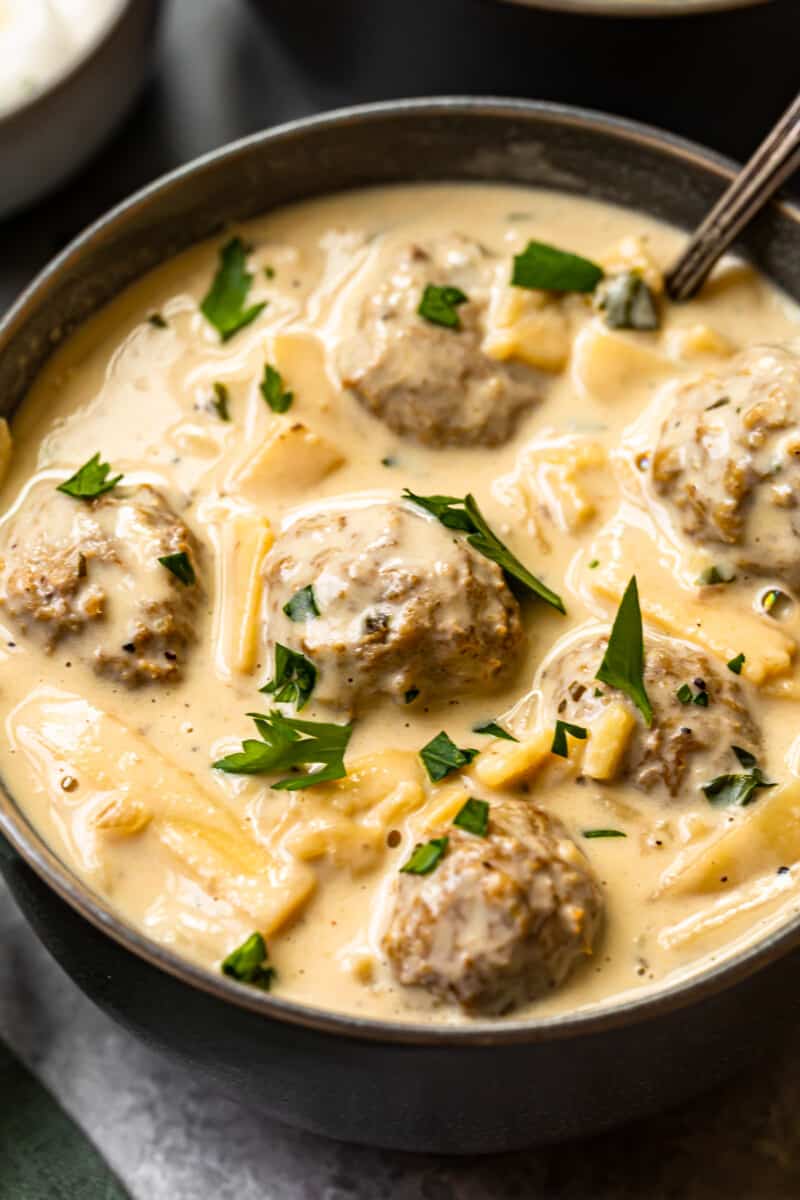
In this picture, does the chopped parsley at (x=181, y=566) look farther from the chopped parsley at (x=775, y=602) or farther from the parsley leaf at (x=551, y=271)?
the chopped parsley at (x=775, y=602)

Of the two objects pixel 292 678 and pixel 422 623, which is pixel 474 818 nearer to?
pixel 422 623

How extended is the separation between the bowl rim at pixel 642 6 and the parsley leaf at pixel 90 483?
1650 mm

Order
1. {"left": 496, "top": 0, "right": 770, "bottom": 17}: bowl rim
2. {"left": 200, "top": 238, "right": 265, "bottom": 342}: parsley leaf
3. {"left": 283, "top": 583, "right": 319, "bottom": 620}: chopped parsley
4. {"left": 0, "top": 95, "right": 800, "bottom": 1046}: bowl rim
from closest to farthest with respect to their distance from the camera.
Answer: {"left": 0, "top": 95, "right": 800, "bottom": 1046}: bowl rim
{"left": 283, "top": 583, "right": 319, "bottom": 620}: chopped parsley
{"left": 200, "top": 238, "right": 265, "bottom": 342}: parsley leaf
{"left": 496, "top": 0, "right": 770, "bottom": 17}: bowl rim

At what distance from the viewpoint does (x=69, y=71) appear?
4746 millimetres

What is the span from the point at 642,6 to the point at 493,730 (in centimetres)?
199

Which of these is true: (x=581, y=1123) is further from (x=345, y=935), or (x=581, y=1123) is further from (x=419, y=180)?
(x=419, y=180)

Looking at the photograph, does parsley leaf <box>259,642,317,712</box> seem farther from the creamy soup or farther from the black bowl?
the black bowl

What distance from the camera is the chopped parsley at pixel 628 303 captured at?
408 cm

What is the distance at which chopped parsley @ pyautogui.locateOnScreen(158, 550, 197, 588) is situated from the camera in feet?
11.8

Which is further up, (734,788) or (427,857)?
(427,857)

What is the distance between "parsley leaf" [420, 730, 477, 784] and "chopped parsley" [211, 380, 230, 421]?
1.01 meters

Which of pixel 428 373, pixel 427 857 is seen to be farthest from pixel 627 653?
pixel 428 373

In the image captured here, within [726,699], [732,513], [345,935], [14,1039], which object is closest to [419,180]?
[732,513]

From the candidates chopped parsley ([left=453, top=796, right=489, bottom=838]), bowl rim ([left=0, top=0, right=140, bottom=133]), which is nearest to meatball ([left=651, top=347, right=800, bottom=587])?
chopped parsley ([left=453, top=796, right=489, bottom=838])
